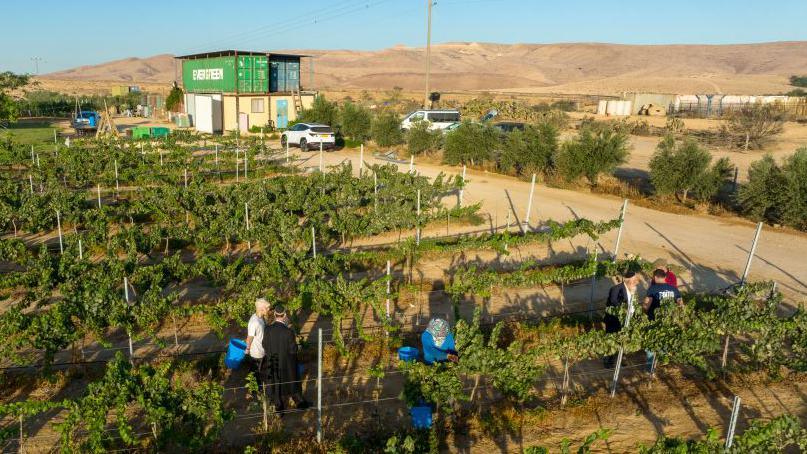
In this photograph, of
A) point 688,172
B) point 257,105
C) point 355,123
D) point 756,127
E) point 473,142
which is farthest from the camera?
point 257,105

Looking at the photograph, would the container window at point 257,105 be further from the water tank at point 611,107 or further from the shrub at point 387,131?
the water tank at point 611,107

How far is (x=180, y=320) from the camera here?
33.1 feet

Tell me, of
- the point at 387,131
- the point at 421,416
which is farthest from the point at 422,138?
the point at 421,416

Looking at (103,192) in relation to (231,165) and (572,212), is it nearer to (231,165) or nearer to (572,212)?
(231,165)

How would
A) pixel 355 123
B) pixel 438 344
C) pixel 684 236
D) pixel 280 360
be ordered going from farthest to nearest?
pixel 355 123, pixel 684 236, pixel 438 344, pixel 280 360

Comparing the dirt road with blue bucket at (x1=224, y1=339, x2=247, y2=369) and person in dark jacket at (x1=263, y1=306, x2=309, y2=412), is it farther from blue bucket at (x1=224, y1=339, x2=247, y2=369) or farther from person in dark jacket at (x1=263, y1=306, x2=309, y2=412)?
blue bucket at (x1=224, y1=339, x2=247, y2=369)

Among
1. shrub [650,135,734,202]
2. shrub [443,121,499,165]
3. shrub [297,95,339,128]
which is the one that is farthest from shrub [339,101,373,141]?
shrub [650,135,734,202]

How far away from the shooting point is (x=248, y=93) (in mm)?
35219

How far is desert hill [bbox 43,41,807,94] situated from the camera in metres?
111

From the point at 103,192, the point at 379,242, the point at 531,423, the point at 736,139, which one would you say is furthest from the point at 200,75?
the point at 531,423

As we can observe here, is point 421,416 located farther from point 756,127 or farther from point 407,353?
point 756,127

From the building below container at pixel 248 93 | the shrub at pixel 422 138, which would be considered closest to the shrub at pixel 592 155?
the shrub at pixel 422 138

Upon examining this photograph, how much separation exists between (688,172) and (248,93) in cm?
2525

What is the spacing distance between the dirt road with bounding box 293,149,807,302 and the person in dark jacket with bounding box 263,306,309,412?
28.5 ft
